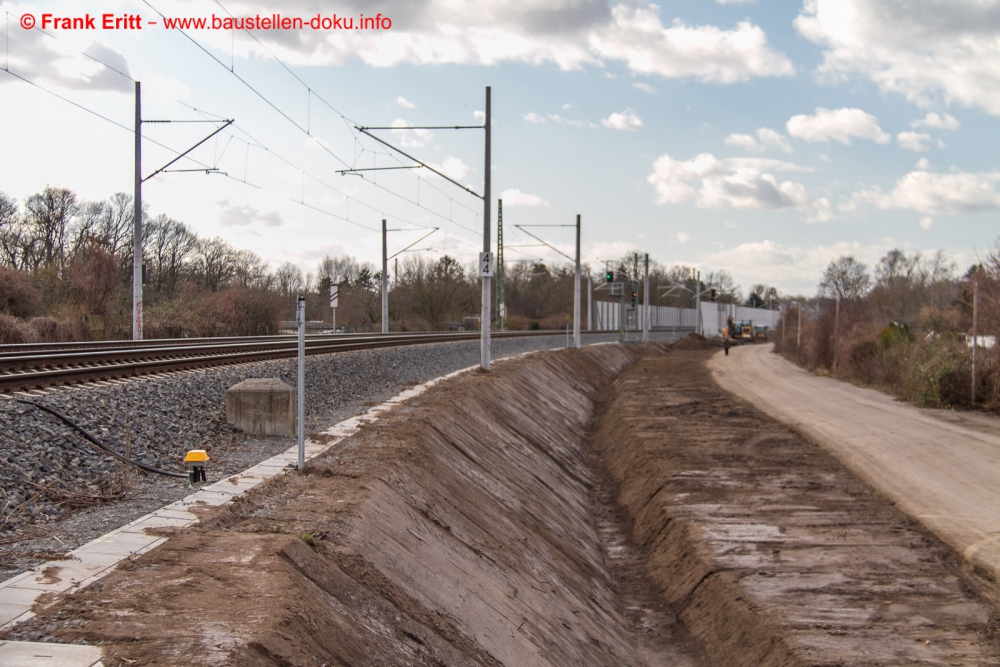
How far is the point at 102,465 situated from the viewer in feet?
29.0

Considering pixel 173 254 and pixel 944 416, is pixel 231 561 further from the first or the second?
pixel 173 254

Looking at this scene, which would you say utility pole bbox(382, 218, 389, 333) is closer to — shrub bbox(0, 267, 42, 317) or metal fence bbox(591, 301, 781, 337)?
shrub bbox(0, 267, 42, 317)

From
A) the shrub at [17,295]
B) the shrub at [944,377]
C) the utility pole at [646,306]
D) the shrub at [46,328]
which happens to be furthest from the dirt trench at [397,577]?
the utility pole at [646,306]

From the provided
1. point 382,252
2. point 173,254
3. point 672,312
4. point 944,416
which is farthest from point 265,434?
point 672,312

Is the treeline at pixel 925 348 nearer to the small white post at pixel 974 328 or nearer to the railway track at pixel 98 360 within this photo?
the small white post at pixel 974 328

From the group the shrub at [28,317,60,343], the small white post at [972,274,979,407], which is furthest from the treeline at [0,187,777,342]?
the small white post at [972,274,979,407]

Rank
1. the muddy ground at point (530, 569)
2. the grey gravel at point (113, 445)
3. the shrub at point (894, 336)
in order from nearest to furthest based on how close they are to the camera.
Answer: the muddy ground at point (530, 569)
the grey gravel at point (113, 445)
the shrub at point (894, 336)

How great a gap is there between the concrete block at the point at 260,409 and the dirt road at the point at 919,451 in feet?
31.8

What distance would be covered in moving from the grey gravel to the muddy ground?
1000 mm

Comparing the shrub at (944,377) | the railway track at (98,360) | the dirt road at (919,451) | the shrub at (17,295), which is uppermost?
the shrub at (17,295)

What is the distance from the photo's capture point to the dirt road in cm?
1181

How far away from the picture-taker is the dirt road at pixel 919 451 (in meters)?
11.8

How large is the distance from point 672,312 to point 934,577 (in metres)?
101

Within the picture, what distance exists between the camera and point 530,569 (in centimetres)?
988
